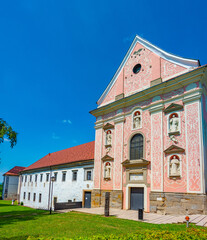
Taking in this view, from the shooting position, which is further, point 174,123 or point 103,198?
point 103,198

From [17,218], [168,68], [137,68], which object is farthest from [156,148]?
[17,218]

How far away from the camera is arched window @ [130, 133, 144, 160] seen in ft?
63.7

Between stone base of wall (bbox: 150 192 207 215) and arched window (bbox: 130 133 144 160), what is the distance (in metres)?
3.56

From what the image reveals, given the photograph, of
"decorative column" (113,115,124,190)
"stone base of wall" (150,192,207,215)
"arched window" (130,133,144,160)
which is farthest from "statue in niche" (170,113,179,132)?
"decorative column" (113,115,124,190)

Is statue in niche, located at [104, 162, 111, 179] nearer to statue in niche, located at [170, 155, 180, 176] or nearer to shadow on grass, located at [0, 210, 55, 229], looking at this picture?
shadow on grass, located at [0, 210, 55, 229]

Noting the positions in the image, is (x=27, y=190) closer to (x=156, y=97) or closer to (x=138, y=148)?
(x=138, y=148)

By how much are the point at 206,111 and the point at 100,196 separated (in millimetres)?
12576

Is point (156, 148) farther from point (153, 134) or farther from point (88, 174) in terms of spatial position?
point (88, 174)

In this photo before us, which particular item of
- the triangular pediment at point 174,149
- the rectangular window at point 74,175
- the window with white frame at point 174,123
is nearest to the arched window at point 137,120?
the window with white frame at point 174,123

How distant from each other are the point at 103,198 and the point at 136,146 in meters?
6.22

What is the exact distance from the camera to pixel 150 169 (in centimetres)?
1803

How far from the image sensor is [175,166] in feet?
53.6

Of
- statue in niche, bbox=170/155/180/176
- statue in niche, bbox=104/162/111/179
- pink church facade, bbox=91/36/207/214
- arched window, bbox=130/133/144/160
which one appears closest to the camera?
pink church facade, bbox=91/36/207/214

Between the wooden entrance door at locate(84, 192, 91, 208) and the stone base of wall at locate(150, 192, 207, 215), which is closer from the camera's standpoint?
the stone base of wall at locate(150, 192, 207, 215)
